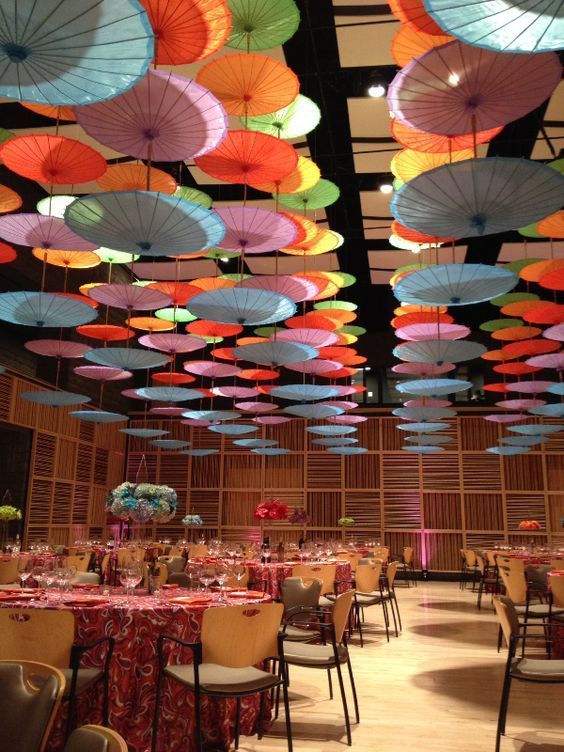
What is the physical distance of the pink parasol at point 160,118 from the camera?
4.30m

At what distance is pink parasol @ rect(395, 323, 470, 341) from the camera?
8305mm

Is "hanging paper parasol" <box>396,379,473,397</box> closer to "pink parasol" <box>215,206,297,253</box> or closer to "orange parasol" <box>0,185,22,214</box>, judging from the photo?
"pink parasol" <box>215,206,297,253</box>

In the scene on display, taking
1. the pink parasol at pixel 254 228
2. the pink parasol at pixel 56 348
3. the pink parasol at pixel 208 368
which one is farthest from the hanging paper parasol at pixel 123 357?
the pink parasol at pixel 208 368

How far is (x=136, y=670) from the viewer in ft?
12.8

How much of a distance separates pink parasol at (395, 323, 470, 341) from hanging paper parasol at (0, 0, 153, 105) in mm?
5557

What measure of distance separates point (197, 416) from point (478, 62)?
8.34m

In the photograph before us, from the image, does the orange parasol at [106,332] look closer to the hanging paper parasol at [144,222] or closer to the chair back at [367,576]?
the hanging paper parasol at [144,222]

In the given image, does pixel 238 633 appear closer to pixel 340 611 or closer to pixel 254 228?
pixel 340 611

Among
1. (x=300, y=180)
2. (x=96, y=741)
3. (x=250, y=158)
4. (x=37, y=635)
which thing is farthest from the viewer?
(x=300, y=180)

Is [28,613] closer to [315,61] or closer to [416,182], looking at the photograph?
[416,182]

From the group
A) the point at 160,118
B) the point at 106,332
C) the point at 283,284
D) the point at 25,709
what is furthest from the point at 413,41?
the point at 106,332

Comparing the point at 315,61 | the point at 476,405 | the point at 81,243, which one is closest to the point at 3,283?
the point at 81,243

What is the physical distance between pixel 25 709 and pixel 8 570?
5.78 m

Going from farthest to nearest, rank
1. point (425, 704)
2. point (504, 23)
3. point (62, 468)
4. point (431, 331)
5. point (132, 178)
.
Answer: point (62, 468)
point (431, 331)
point (132, 178)
point (425, 704)
point (504, 23)
